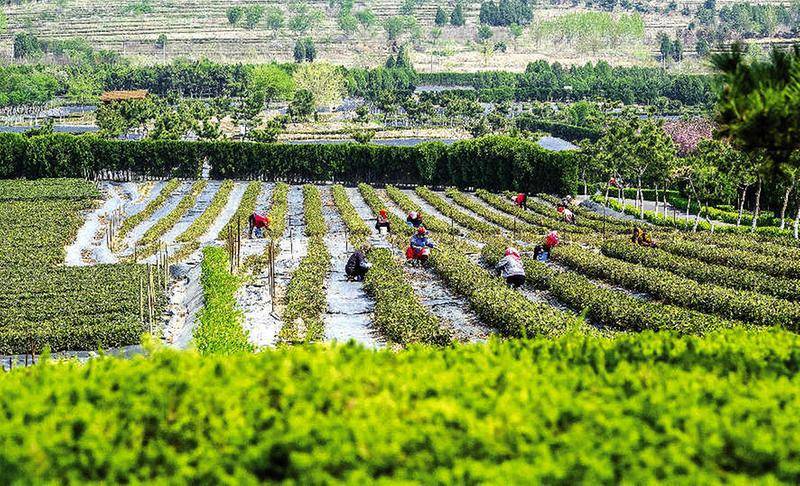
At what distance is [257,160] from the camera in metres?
63.4

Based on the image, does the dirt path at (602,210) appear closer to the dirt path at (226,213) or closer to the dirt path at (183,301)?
the dirt path at (226,213)

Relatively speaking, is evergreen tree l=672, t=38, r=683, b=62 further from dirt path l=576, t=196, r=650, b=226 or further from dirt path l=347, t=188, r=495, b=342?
dirt path l=347, t=188, r=495, b=342

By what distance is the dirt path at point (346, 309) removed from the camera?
68.2ft

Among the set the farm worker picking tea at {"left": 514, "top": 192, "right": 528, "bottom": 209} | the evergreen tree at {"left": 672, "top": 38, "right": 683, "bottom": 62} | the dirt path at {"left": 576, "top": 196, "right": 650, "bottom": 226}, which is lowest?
the dirt path at {"left": 576, "top": 196, "right": 650, "bottom": 226}

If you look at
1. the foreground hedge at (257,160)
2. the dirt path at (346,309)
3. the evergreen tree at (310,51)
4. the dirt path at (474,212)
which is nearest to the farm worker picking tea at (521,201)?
the dirt path at (474,212)

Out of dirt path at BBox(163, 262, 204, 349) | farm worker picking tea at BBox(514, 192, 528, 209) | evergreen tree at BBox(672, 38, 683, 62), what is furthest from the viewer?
evergreen tree at BBox(672, 38, 683, 62)

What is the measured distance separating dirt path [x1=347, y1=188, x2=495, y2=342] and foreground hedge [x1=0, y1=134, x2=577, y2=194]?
29.2m

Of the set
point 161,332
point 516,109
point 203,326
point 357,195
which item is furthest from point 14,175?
point 516,109

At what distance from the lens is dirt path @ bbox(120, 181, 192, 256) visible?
37847mm

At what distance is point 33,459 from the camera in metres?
6.38

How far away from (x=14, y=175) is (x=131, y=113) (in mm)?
28985

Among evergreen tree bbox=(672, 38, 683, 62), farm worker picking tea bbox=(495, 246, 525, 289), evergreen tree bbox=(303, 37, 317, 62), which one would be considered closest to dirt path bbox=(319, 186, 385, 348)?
farm worker picking tea bbox=(495, 246, 525, 289)

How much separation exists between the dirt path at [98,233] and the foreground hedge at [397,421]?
87.2 ft

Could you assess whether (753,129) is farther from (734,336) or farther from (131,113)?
(131,113)
